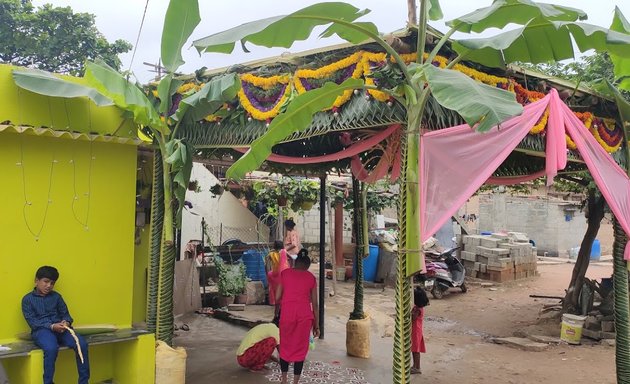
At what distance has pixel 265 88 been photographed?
17.9 feet

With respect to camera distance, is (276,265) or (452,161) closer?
(452,161)

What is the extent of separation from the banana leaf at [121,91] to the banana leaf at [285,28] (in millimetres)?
1513

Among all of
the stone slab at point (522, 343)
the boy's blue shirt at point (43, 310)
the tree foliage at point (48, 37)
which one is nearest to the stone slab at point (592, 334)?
the stone slab at point (522, 343)

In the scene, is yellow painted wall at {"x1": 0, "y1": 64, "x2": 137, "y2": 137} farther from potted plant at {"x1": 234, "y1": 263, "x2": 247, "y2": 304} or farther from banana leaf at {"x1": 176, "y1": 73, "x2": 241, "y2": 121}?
potted plant at {"x1": 234, "y1": 263, "x2": 247, "y2": 304}

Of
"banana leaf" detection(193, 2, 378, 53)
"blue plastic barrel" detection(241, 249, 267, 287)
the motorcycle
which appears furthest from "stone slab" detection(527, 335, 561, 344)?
"banana leaf" detection(193, 2, 378, 53)

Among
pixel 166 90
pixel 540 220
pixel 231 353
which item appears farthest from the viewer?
pixel 540 220

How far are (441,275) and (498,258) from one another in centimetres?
278

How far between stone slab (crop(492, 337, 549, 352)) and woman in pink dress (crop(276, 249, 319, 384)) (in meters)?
5.07

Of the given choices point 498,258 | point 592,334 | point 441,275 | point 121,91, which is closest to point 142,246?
point 121,91

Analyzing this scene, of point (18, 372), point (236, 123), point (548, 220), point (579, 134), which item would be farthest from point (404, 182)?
point (548, 220)

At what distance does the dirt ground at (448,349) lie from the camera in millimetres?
7004

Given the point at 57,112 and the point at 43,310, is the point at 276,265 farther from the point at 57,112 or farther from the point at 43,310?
the point at 57,112

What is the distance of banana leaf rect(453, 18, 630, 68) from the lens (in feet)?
12.8

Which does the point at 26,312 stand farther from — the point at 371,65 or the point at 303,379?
the point at 371,65
